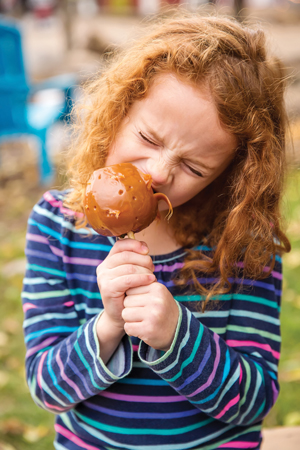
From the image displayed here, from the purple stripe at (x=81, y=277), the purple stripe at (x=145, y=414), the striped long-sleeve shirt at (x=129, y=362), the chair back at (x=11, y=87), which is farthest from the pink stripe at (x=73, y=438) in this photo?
the chair back at (x=11, y=87)

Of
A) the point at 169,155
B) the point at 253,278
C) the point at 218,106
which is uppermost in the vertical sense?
the point at 218,106

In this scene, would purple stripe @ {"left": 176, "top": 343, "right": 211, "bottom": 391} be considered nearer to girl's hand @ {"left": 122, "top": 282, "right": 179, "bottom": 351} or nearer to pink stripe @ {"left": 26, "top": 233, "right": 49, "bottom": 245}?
girl's hand @ {"left": 122, "top": 282, "right": 179, "bottom": 351}

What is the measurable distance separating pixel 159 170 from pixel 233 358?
0.58m

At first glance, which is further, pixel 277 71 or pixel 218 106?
pixel 277 71

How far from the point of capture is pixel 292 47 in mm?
9805

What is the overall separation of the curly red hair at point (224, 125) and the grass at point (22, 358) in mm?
324

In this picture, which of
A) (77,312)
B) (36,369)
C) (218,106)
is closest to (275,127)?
(218,106)

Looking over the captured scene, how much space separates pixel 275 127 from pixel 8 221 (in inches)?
143

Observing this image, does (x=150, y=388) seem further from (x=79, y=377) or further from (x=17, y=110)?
(x=17, y=110)

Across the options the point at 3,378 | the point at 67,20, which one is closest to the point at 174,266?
the point at 3,378

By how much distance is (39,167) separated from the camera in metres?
5.58

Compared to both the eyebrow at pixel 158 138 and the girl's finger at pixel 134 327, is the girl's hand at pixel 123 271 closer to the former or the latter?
the girl's finger at pixel 134 327

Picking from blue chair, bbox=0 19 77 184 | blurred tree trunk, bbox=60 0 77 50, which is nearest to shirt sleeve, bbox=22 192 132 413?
blue chair, bbox=0 19 77 184

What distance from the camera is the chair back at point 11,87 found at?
5.34 metres
